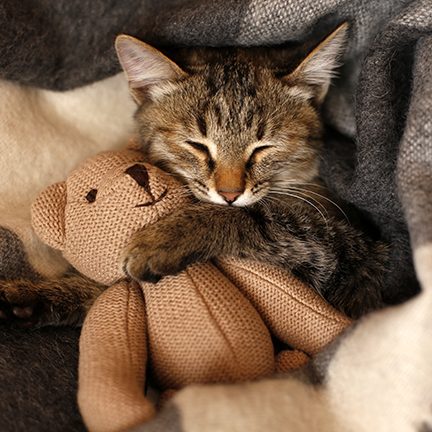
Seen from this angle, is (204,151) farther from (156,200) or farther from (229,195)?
(156,200)

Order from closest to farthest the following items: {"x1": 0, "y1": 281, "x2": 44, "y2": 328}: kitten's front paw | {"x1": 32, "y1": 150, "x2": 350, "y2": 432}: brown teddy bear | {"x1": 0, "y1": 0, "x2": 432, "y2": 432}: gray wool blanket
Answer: {"x1": 0, "y1": 0, "x2": 432, "y2": 432}: gray wool blanket, {"x1": 32, "y1": 150, "x2": 350, "y2": 432}: brown teddy bear, {"x1": 0, "y1": 281, "x2": 44, "y2": 328}: kitten's front paw

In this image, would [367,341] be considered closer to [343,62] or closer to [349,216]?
[349,216]

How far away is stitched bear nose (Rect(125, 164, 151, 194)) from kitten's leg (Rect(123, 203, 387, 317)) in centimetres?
7

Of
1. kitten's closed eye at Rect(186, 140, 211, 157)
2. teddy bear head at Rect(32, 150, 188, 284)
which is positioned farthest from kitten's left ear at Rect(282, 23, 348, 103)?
teddy bear head at Rect(32, 150, 188, 284)

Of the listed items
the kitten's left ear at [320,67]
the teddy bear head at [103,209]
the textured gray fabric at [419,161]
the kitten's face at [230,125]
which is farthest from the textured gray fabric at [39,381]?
the kitten's left ear at [320,67]

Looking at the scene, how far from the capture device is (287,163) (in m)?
1.35

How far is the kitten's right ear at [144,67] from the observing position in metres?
1.26

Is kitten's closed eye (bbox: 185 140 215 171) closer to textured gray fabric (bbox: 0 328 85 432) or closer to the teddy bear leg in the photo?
the teddy bear leg

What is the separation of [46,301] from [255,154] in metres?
0.54

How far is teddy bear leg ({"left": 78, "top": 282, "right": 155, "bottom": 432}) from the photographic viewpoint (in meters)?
0.86

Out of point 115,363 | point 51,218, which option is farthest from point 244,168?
point 115,363

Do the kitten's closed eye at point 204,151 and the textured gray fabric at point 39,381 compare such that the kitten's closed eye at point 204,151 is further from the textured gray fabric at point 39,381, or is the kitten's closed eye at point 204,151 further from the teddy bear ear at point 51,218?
the textured gray fabric at point 39,381

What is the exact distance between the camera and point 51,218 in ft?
3.71

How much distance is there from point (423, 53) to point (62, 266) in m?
0.89
